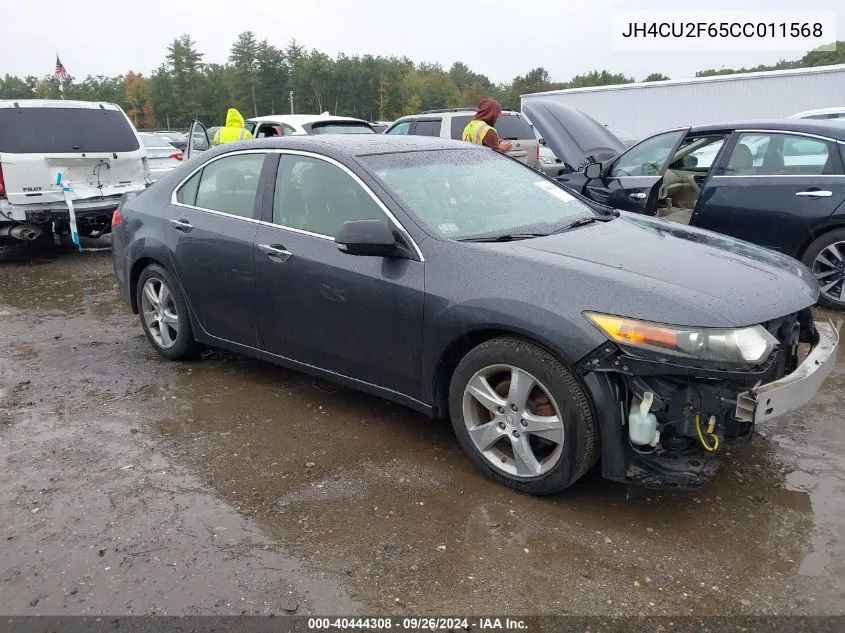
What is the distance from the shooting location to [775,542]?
2943 millimetres

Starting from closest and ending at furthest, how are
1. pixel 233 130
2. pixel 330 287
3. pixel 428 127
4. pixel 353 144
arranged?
pixel 330 287 → pixel 353 144 → pixel 233 130 → pixel 428 127

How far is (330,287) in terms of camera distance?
3.82 metres

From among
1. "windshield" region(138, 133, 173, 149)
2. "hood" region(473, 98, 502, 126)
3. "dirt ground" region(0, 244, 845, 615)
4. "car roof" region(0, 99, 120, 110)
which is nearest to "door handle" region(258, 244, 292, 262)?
"dirt ground" region(0, 244, 845, 615)

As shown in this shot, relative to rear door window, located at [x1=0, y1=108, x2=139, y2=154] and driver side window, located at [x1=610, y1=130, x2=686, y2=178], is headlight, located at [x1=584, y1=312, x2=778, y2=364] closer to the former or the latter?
driver side window, located at [x1=610, y1=130, x2=686, y2=178]

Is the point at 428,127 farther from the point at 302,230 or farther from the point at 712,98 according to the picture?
the point at 712,98

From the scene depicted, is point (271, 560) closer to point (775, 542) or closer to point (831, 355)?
point (775, 542)

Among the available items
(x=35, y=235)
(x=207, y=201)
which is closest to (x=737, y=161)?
(x=207, y=201)

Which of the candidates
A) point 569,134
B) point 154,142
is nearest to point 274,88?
point 154,142

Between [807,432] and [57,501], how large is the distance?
3844mm

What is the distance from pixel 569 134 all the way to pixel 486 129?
4.97 feet

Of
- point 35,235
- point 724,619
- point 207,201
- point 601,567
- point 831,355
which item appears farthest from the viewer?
point 35,235

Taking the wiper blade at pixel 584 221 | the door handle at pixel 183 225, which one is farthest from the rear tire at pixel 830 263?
the door handle at pixel 183 225

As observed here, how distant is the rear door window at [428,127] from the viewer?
38.8 feet

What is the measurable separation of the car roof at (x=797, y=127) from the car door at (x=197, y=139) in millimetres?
8914
